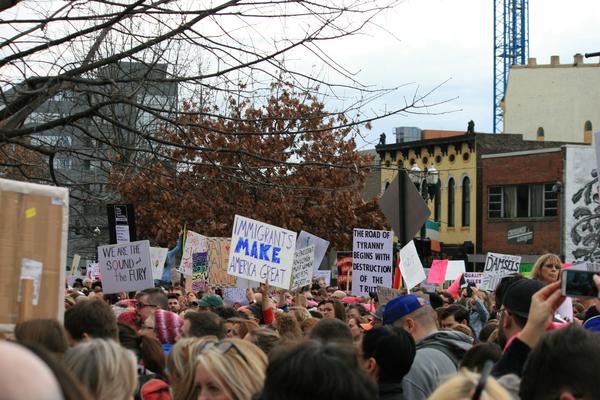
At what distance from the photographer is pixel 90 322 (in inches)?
242

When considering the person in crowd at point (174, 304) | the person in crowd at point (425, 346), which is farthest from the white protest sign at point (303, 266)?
the person in crowd at point (425, 346)

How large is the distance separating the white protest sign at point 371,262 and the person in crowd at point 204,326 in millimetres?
6584

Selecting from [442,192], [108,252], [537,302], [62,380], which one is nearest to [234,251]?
[108,252]

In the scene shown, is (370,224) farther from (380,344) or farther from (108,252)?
(380,344)

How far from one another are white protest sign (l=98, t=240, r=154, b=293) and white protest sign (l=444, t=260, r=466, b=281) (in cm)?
1240

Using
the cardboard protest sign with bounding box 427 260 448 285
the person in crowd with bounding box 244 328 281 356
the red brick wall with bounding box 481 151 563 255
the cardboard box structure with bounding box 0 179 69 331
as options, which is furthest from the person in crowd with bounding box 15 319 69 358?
the red brick wall with bounding box 481 151 563 255

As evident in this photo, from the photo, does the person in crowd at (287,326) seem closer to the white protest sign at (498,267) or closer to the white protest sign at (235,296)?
the white protest sign at (235,296)

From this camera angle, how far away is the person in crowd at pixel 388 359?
5859 mm

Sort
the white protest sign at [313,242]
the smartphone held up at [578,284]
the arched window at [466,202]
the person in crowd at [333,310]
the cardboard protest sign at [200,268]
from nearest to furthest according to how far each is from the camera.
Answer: the smartphone held up at [578,284] < the person in crowd at [333,310] < the white protest sign at [313,242] < the cardboard protest sign at [200,268] < the arched window at [466,202]

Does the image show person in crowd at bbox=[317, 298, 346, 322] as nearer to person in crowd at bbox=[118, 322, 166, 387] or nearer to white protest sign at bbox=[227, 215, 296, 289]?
white protest sign at bbox=[227, 215, 296, 289]

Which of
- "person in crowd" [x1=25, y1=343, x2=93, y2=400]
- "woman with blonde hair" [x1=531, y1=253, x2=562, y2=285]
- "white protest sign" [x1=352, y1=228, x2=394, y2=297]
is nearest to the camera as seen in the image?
"person in crowd" [x1=25, y1=343, x2=93, y2=400]

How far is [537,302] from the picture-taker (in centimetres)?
484

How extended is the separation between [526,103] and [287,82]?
58.1 meters

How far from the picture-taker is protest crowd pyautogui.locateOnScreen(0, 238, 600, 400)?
3098 millimetres
